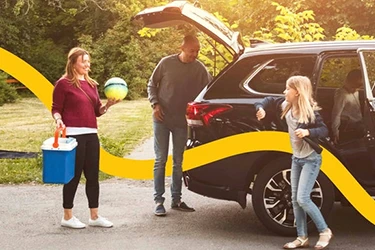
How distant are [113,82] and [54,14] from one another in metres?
33.7

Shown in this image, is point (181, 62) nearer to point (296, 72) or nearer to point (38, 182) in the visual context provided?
point (296, 72)

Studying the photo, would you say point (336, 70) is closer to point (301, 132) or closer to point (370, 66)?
point (370, 66)

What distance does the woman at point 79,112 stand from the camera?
6461 millimetres

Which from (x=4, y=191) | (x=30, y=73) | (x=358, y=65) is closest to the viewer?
(x=358, y=65)

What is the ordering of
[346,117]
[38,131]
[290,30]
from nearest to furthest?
[346,117], [290,30], [38,131]

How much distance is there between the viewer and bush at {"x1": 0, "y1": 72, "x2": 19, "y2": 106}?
95.9ft

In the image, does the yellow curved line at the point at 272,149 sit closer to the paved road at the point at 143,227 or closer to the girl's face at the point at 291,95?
the paved road at the point at 143,227

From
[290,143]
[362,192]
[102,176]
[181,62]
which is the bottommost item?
[102,176]

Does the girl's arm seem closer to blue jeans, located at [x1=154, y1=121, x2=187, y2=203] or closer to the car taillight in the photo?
the car taillight

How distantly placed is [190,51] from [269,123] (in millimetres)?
1426

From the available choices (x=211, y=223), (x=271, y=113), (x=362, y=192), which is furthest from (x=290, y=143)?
(x=211, y=223)

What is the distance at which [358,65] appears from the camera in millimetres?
6418

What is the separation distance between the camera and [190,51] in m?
7.27

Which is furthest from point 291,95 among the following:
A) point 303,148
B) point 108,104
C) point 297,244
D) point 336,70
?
point 108,104
